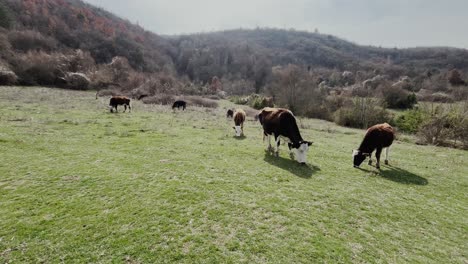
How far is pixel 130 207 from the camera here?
6.30 meters

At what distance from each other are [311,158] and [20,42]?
8126 cm

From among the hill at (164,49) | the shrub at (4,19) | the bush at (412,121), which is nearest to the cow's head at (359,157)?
the bush at (412,121)

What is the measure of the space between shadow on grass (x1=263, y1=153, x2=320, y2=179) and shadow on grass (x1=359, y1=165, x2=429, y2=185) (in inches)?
107

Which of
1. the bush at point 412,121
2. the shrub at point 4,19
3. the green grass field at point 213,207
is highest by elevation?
the shrub at point 4,19

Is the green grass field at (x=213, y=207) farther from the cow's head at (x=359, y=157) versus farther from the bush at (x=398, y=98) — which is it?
the bush at (x=398, y=98)

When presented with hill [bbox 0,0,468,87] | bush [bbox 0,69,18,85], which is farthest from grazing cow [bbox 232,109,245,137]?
hill [bbox 0,0,468,87]

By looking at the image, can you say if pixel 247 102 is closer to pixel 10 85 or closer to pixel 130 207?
pixel 10 85

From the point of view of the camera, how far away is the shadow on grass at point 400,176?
9938 mm

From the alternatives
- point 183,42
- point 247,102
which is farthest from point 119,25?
point 247,102

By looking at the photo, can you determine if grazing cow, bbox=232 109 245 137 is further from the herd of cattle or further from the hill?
the hill

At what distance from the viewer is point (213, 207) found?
6492 millimetres

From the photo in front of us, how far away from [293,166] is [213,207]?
5.40 m

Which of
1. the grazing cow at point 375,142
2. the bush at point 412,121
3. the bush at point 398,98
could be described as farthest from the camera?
the bush at point 398,98

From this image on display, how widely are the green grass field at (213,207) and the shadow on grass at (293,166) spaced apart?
0.06 m
